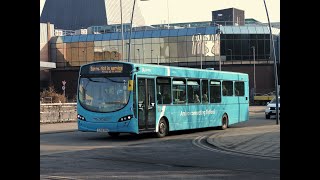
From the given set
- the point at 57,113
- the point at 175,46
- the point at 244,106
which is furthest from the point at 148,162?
the point at 175,46

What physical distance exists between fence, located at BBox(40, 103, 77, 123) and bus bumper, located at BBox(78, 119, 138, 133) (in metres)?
11.0

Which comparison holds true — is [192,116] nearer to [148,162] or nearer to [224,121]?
[224,121]

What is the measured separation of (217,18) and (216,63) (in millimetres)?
60211

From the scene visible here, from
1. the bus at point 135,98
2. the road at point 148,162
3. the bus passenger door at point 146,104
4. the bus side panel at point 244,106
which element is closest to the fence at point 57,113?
the bus at point 135,98

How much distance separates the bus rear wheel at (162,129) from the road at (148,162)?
1.76 metres

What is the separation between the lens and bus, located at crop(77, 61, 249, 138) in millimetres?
17688

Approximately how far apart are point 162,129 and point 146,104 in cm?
158

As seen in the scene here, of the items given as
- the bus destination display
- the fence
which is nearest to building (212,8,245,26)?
the fence

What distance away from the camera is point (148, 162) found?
1172cm

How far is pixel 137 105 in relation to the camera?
58.1 feet

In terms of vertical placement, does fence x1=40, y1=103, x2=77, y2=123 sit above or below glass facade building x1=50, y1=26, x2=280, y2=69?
below

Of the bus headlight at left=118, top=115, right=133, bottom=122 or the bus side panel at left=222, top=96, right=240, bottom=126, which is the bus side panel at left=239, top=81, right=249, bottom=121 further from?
the bus headlight at left=118, top=115, right=133, bottom=122
